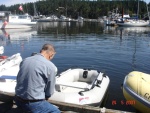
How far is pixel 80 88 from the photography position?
839 centimetres

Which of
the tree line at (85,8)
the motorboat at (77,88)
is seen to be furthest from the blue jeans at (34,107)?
the tree line at (85,8)

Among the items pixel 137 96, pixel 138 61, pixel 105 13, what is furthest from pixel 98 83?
pixel 105 13

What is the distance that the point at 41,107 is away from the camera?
4355 millimetres

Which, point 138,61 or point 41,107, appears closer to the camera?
point 41,107

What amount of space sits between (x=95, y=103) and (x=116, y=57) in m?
11.0

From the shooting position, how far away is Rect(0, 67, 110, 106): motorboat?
769 cm

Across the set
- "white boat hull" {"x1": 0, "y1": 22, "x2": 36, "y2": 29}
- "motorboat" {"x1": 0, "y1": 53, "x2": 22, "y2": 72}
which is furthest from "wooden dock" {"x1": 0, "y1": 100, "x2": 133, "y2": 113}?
"white boat hull" {"x1": 0, "y1": 22, "x2": 36, "y2": 29}

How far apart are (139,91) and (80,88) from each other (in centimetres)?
193

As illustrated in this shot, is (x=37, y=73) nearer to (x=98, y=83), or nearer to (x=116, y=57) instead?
(x=98, y=83)

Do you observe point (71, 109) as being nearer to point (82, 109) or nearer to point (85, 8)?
point (82, 109)

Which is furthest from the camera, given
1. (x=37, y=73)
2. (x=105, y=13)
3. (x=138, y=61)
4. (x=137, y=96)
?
(x=105, y=13)

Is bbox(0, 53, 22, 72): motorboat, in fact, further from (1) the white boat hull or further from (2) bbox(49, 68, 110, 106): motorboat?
(1) the white boat hull

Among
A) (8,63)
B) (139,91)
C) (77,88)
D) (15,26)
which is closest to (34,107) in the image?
(139,91)

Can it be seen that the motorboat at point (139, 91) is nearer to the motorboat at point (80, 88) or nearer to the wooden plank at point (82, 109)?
the motorboat at point (80, 88)
